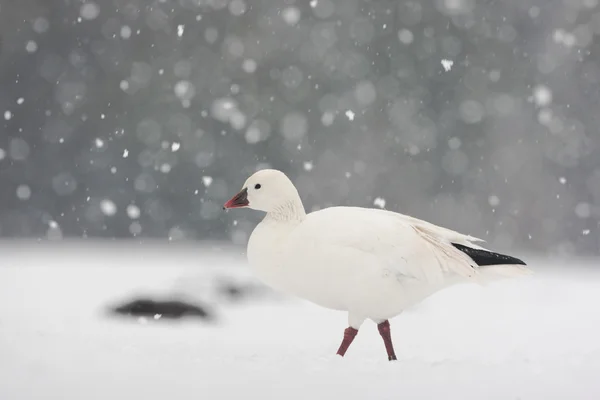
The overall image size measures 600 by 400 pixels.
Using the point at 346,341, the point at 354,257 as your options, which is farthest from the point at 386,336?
the point at 354,257

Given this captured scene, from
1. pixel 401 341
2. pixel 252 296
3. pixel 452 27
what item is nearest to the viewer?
pixel 401 341

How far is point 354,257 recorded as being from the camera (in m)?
1.71

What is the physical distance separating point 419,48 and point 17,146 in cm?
273

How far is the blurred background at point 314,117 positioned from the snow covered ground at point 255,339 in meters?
0.68

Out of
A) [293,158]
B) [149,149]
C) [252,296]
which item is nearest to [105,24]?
[149,149]

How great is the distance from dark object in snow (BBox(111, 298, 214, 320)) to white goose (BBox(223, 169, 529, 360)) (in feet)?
2.58

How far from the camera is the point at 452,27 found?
495 cm

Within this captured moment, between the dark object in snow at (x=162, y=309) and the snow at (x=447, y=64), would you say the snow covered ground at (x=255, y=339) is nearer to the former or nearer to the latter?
the dark object in snow at (x=162, y=309)

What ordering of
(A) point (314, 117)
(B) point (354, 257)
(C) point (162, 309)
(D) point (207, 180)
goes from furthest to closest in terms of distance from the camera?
(A) point (314, 117), (D) point (207, 180), (C) point (162, 309), (B) point (354, 257)

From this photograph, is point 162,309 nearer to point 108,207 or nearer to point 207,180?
point 207,180

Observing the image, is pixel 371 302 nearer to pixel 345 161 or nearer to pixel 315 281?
pixel 315 281

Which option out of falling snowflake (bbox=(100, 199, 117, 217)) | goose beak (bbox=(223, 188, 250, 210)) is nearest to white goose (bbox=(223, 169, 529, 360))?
goose beak (bbox=(223, 188, 250, 210))

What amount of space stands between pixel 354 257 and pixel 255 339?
562 mm

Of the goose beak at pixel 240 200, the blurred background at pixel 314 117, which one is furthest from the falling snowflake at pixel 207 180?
the goose beak at pixel 240 200
